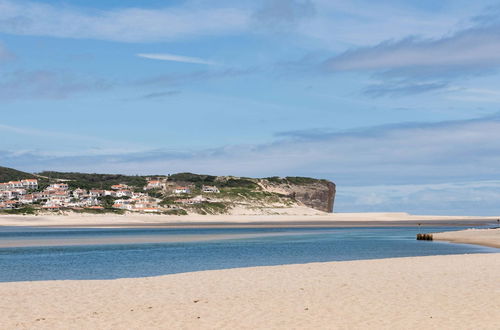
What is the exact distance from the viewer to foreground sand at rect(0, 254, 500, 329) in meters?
18.1

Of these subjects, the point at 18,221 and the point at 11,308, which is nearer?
the point at 11,308

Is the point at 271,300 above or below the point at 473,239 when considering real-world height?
below

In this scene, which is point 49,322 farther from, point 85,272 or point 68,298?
point 85,272

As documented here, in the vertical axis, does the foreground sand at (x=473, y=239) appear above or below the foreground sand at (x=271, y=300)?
above

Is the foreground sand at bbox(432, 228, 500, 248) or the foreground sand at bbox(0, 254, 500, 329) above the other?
the foreground sand at bbox(432, 228, 500, 248)

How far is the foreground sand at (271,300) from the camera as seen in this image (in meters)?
18.1

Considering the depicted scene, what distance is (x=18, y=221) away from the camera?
133 meters

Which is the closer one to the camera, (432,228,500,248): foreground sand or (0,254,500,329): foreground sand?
(0,254,500,329): foreground sand

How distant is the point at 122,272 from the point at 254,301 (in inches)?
612

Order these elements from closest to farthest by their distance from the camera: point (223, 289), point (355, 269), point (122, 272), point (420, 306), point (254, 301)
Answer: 1. point (420, 306)
2. point (254, 301)
3. point (223, 289)
4. point (355, 269)
5. point (122, 272)

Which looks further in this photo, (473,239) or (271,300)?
(473,239)

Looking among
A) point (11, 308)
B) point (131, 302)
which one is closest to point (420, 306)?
point (131, 302)

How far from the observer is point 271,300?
877 inches

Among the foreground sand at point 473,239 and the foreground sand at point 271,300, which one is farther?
the foreground sand at point 473,239
